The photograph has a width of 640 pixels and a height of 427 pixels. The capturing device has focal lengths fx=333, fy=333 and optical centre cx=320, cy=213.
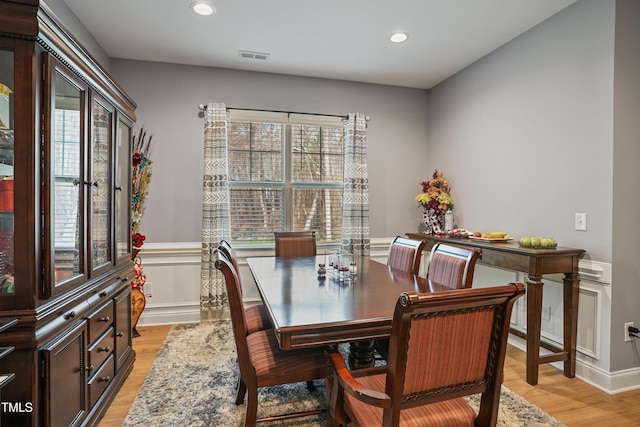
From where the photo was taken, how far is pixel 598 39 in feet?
7.64

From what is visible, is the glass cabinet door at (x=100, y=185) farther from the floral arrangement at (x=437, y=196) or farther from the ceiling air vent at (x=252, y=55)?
the floral arrangement at (x=437, y=196)

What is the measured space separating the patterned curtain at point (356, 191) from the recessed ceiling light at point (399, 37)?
0.99m

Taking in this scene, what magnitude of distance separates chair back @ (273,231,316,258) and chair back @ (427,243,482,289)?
1447 mm

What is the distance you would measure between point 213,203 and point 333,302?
2.24 m

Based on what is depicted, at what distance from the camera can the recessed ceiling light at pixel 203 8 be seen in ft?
8.14

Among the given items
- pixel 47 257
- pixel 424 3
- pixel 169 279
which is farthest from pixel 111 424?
pixel 424 3

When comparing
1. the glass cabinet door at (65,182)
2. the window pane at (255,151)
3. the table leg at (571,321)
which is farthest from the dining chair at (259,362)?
the window pane at (255,151)

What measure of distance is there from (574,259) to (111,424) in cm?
318

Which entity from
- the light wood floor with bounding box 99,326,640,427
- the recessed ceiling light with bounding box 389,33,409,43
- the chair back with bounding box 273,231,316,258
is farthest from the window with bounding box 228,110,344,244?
the light wood floor with bounding box 99,326,640,427

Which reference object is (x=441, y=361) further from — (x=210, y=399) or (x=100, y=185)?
(x=100, y=185)

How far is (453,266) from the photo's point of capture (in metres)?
2.04

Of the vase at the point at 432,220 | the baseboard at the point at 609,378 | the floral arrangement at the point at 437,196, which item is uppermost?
the floral arrangement at the point at 437,196

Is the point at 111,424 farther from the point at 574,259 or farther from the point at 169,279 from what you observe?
the point at 574,259

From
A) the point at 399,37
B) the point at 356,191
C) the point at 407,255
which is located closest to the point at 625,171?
the point at 407,255
